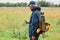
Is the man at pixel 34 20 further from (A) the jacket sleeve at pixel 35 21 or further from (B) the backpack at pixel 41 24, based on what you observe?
(B) the backpack at pixel 41 24

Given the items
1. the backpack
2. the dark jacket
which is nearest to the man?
the dark jacket

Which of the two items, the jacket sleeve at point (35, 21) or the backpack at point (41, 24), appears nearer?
the backpack at point (41, 24)

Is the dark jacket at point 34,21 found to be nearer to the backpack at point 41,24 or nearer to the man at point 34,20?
the man at point 34,20

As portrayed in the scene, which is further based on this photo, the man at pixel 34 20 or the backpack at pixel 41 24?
the man at pixel 34 20

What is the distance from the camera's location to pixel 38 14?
730 cm

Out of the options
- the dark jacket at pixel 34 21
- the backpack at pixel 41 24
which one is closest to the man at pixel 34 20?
the dark jacket at pixel 34 21

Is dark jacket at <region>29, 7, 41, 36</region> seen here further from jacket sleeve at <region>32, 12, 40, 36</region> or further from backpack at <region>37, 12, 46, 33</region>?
backpack at <region>37, 12, 46, 33</region>

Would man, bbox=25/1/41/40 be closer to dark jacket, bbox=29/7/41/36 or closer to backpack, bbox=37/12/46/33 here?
dark jacket, bbox=29/7/41/36

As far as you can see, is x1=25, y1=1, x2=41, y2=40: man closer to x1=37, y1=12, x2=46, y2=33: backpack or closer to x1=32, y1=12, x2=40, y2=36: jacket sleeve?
x1=32, y1=12, x2=40, y2=36: jacket sleeve

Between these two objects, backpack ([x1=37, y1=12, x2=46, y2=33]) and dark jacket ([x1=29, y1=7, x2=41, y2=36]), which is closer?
backpack ([x1=37, y1=12, x2=46, y2=33])

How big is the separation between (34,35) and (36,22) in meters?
0.33

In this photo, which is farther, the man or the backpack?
the man

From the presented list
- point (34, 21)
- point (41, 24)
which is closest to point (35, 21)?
point (34, 21)

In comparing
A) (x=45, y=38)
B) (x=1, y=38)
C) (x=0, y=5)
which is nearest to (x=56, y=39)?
(x=45, y=38)
